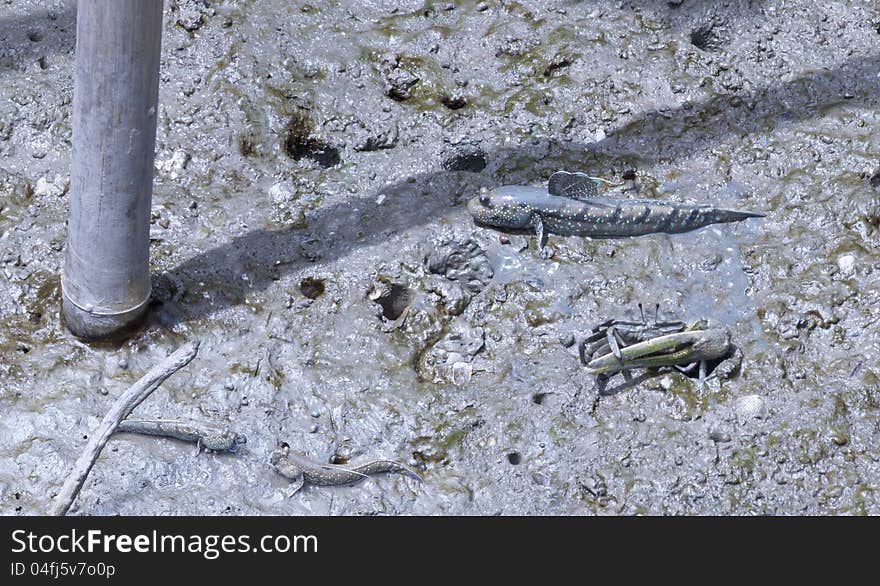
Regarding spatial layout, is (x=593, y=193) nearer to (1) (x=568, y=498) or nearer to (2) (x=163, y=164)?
(1) (x=568, y=498)

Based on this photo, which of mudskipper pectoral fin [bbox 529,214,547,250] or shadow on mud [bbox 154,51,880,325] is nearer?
shadow on mud [bbox 154,51,880,325]

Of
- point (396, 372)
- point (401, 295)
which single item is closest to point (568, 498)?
Result: point (396, 372)

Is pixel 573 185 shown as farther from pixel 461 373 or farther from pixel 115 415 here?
A: pixel 115 415

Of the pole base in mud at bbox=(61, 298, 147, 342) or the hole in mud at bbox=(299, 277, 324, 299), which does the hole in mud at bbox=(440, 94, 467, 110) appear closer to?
the hole in mud at bbox=(299, 277, 324, 299)

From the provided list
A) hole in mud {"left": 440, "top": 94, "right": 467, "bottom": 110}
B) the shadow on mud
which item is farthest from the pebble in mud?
hole in mud {"left": 440, "top": 94, "right": 467, "bottom": 110}

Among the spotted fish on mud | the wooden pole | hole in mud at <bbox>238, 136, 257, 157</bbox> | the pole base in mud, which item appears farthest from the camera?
hole in mud at <bbox>238, 136, 257, 157</bbox>

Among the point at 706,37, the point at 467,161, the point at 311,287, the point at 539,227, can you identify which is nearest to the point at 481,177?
the point at 467,161

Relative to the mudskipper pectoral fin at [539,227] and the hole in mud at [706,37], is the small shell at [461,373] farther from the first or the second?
the hole in mud at [706,37]
